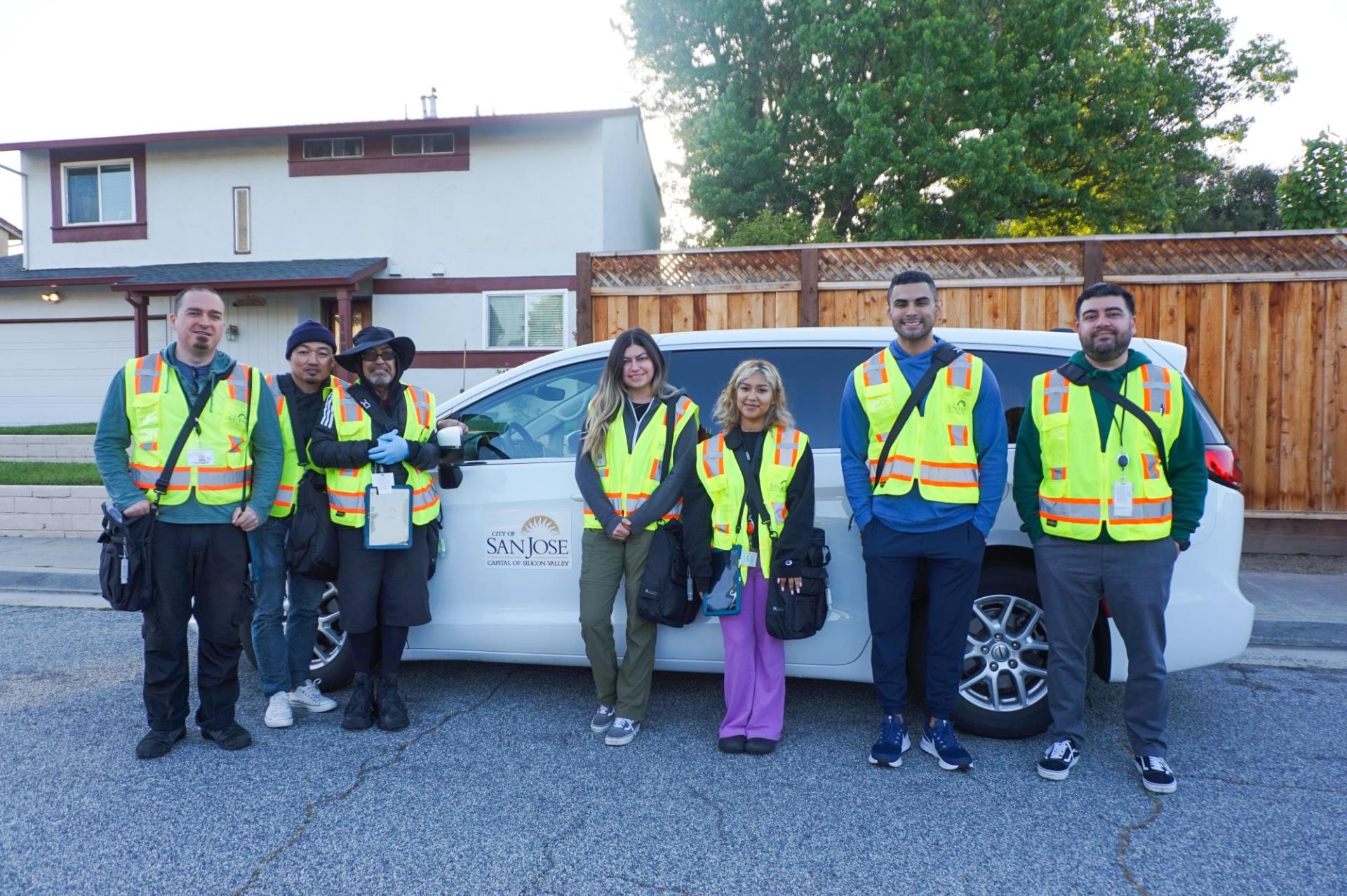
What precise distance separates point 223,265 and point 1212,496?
16.5m

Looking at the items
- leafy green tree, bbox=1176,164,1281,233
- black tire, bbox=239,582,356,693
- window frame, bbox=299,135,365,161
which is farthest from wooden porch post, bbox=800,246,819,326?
leafy green tree, bbox=1176,164,1281,233

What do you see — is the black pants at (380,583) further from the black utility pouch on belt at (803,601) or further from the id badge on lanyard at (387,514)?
the black utility pouch on belt at (803,601)

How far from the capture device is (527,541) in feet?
13.9

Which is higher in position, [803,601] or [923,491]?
[923,491]

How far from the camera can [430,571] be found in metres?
4.23

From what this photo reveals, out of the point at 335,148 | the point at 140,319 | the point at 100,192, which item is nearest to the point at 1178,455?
the point at 335,148

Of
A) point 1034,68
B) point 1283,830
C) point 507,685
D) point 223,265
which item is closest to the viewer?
point 1283,830

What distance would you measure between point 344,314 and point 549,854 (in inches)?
531

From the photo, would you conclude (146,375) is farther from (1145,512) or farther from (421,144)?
(421,144)

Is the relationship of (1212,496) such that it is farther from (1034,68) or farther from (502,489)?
(1034,68)

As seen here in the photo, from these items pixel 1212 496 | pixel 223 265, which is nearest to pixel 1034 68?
pixel 223 265

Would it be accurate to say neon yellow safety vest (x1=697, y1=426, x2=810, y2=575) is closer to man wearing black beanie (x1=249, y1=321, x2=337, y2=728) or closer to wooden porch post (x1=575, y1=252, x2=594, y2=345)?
man wearing black beanie (x1=249, y1=321, x2=337, y2=728)

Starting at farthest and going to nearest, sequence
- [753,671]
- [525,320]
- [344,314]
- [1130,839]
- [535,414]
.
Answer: [525,320]
[344,314]
[535,414]
[753,671]
[1130,839]

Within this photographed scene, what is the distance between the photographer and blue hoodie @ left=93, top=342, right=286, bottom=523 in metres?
3.61
